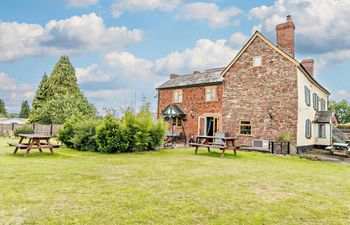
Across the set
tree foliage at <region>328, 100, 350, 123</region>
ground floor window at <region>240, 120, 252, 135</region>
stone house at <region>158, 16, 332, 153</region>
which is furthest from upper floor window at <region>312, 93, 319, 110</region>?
tree foliage at <region>328, 100, 350, 123</region>

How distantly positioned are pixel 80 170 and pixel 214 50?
13.9 m

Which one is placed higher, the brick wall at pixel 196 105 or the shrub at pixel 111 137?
the brick wall at pixel 196 105

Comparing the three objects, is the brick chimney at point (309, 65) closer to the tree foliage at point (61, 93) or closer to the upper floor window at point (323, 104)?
the upper floor window at point (323, 104)

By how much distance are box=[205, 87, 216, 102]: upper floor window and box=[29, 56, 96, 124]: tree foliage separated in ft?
56.7

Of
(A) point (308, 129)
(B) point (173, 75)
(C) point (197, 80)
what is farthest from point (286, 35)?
(B) point (173, 75)

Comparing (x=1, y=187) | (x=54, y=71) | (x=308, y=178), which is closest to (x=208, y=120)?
(x=308, y=178)

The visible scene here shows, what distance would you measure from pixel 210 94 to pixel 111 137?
10.4 metres

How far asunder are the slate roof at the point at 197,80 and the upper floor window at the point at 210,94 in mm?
555

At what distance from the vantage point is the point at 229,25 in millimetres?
15117

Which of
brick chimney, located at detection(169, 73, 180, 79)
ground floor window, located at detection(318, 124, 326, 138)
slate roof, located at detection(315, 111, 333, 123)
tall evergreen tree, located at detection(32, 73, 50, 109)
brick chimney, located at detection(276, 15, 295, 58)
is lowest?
ground floor window, located at detection(318, 124, 326, 138)

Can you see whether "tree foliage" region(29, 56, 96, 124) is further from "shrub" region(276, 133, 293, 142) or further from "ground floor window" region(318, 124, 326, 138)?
"ground floor window" region(318, 124, 326, 138)

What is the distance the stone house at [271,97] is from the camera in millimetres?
15641

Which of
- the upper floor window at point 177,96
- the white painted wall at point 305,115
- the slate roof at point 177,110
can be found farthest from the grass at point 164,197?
the upper floor window at point 177,96

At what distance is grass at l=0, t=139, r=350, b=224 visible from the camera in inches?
148
